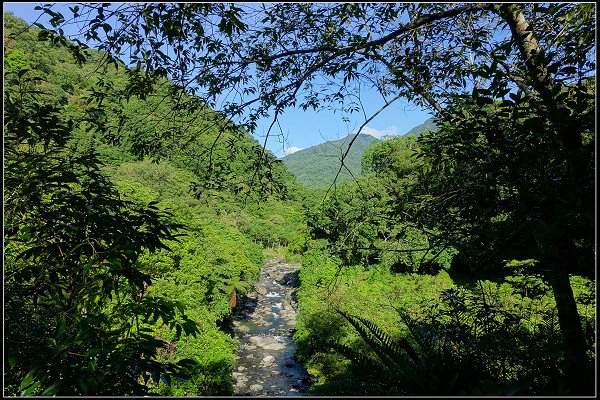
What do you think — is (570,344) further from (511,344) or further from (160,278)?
(160,278)

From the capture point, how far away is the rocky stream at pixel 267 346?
36.3 ft

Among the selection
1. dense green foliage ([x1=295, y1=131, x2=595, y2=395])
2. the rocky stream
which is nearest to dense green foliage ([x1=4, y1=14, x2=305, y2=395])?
dense green foliage ([x1=295, y1=131, x2=595, y2=395])

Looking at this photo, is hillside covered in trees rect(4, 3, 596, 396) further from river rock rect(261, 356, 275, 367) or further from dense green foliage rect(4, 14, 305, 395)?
river rock rect(261, 356, 275, 367)

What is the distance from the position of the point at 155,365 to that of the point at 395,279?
54.9 ft

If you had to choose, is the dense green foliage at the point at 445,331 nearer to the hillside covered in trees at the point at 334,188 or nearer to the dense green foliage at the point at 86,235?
the hillside covered in trees at the point at 334,188

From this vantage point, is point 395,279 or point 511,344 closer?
point 511,344

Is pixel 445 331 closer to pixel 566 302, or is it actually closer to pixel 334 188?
pixel 566 302

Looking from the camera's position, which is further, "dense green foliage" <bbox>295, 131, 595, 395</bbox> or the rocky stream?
the rocky stream

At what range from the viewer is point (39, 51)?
106ft

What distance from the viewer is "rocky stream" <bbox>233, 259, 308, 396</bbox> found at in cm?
1108

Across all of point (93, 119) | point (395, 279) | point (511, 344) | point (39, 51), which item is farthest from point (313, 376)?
point (39, 51)

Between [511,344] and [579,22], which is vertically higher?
[579,22]

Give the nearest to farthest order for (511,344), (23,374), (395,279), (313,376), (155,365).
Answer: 1. (155,365)
2. (23,374)
3. (511,344)
4. (313,376)
5. (395,279)

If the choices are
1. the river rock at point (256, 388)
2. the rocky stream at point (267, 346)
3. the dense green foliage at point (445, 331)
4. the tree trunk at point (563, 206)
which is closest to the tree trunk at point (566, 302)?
the tree trunk at point (563, 206)
